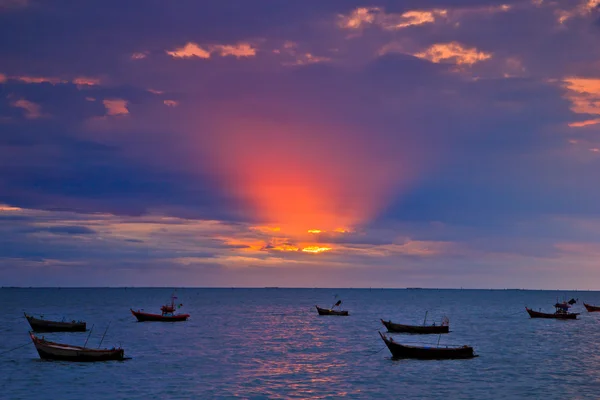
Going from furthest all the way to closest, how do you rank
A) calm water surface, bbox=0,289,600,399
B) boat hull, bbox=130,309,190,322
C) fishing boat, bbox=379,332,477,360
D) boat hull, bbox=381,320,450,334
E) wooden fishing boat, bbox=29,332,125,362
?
boat hull, bbox=130,309,190,322 < boat hull, bbox=381,320,450,334 < fishing boat, bbox=379,332,477,360 < wooden fishing boat, bbox=29,332,125,362 < calm water surface, bbox=0,289,600,399

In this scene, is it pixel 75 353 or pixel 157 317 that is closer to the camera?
pixel 75 353

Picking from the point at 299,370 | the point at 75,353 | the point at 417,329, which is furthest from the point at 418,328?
the point at 75,353

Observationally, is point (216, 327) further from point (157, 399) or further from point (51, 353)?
point (157, 399)

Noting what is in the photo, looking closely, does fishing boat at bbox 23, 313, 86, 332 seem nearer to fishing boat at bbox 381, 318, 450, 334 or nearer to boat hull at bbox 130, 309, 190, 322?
boat hull at bbox 130, 309, 190, 322

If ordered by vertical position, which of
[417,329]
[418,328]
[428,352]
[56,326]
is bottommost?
[56,326]

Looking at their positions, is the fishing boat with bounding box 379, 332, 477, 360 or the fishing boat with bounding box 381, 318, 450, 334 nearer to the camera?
the fishing boat with bounding box 379, 332, 477, 360

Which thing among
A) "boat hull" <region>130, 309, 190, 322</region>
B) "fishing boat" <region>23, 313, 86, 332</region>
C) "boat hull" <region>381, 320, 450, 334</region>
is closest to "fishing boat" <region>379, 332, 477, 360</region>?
"boat hull" <region>381, 320, 450, 334</region>

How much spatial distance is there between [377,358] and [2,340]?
56.7 metres

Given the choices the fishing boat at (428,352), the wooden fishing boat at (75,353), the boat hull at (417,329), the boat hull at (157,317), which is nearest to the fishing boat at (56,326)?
the boat hull at (157,317)

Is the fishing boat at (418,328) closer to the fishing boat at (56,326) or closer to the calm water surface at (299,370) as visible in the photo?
the calm water surface at (299,370)

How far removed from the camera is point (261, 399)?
4778 cm

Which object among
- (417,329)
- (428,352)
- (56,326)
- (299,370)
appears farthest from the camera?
(56,326)

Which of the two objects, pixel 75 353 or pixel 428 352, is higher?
pixel 428 352

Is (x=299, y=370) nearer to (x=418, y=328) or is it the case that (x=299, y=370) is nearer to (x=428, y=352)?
(x=428, y=352)
